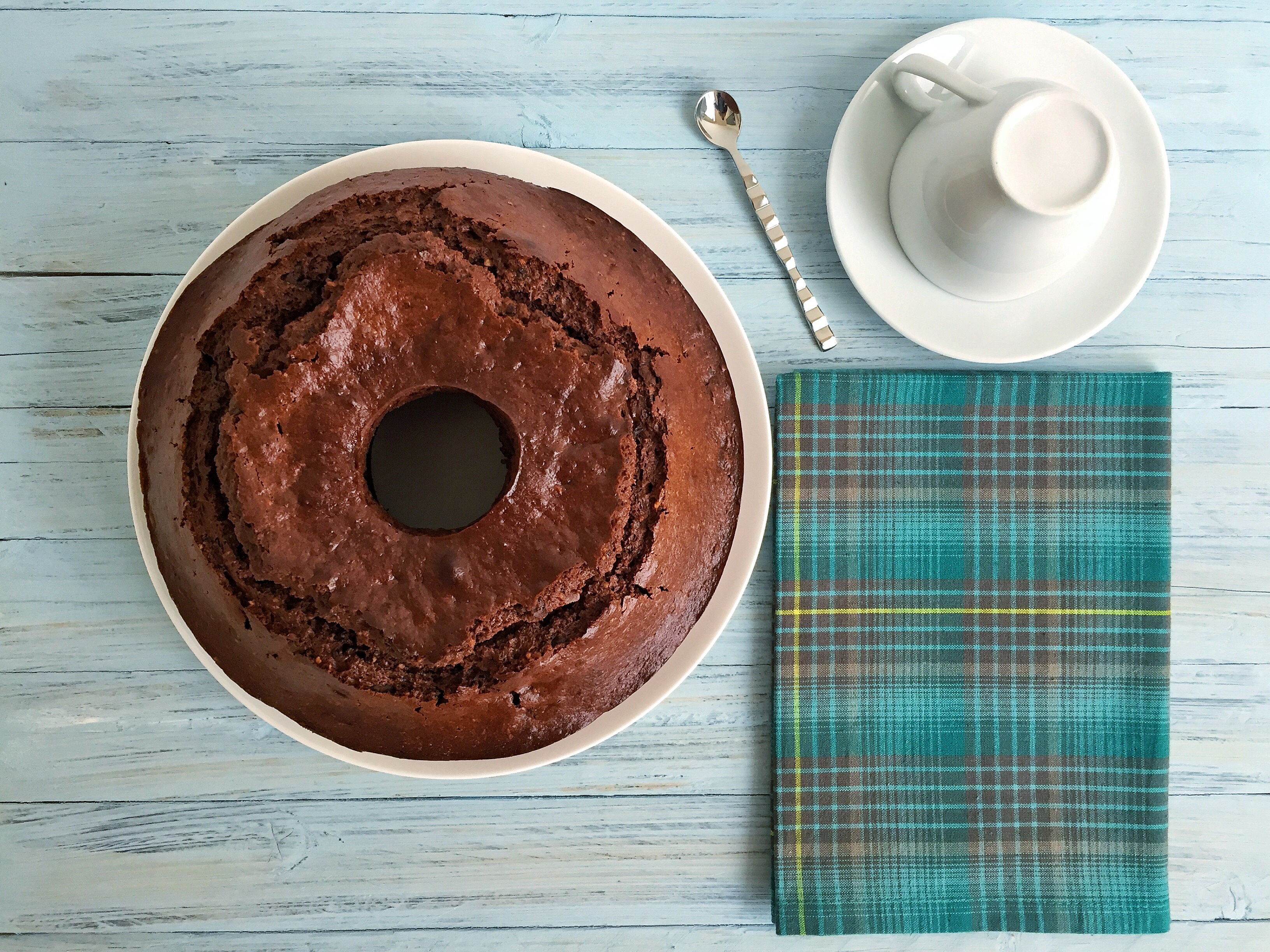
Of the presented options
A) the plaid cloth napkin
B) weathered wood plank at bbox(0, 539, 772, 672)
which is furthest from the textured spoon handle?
weathered wood plank at bbox(0, 539, 772, 672)

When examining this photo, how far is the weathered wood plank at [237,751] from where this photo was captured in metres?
1.54

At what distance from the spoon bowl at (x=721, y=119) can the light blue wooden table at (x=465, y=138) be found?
32 mm

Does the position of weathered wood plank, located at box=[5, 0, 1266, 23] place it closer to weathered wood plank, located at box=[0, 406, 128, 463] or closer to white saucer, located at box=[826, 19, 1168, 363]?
white saucer, located at box=[826, 19, 1168, 363]

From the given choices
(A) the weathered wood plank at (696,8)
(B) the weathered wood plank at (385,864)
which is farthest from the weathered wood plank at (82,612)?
(A) the weathered wood plank at (696,8)

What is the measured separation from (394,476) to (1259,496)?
1611mm

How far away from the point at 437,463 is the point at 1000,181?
3.15ft

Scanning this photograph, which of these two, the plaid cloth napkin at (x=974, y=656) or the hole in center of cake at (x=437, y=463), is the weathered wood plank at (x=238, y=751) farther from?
the hole in center of cake at (x=437, y=463)

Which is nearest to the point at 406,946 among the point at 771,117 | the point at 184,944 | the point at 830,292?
the point at 184,944

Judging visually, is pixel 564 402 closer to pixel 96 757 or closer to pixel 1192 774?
pixel 96 757

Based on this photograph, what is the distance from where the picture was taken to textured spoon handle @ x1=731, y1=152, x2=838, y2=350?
59.6 inches

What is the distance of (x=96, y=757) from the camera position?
1554mm

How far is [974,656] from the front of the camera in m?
1.56

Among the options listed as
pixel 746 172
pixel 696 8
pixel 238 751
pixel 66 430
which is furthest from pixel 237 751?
pixel 696 8

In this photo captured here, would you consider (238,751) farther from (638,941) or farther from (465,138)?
(465,138)
